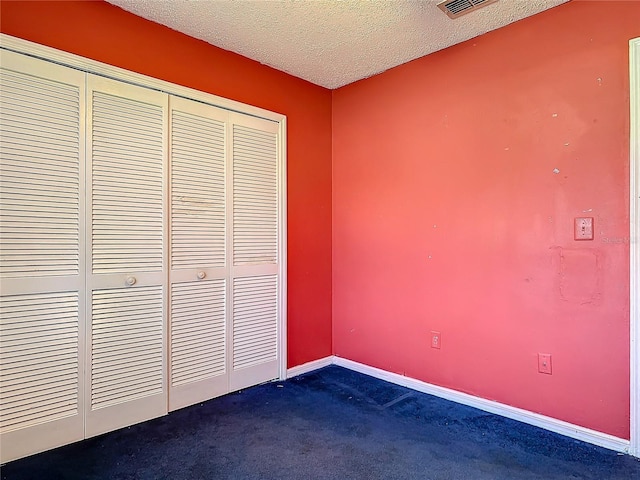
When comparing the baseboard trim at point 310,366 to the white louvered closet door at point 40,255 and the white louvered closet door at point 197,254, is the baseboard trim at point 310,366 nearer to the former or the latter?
the white louvered closet door at point 197,254

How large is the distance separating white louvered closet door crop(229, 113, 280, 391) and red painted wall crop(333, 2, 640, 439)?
2.43 feet

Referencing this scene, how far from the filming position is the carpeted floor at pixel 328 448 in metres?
1.83

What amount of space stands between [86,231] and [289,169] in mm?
1547

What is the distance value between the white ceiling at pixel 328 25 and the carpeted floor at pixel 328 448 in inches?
96.7

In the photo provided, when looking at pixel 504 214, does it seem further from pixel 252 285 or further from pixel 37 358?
pixel 37 358

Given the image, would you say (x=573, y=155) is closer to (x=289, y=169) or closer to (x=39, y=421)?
(x=289, y=169)

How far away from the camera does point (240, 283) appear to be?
9.18ft

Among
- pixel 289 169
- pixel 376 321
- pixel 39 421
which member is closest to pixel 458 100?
pixel 289 169

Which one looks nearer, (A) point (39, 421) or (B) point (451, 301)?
(A) point (39, 421)

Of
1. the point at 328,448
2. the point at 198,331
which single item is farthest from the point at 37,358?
the point at 328,448

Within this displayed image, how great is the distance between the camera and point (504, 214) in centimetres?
243

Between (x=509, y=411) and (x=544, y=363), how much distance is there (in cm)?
40

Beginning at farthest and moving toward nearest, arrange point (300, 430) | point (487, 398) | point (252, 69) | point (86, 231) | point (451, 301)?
point (252, 69) < point (451, 301) < point (487, 398) < point (300, 430) < point (86, 231)

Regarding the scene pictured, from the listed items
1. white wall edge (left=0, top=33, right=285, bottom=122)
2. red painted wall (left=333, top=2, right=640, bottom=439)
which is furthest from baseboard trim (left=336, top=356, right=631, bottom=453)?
white wall edge (left=0, top=33, right=285, bottom=122)
